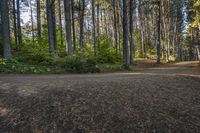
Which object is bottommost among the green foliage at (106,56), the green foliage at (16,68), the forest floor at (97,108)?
the forest floor at (97,108)

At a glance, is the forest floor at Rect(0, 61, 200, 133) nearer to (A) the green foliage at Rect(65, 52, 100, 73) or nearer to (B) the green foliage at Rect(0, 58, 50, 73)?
(B) the green foliage at Rect(0, 58, 50, 73)

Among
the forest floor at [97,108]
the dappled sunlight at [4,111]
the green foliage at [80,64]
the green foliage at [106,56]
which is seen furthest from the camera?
the green foliage at [106,56]

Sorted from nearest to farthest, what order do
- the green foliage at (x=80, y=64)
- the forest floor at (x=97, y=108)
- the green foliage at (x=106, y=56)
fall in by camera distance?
1. the forest floor at (x=97, y=108)
2. the green foliage at (x=80, y=64)
3. the green foliage at (x=106, y=56)

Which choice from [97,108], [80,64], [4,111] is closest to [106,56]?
[80,64]

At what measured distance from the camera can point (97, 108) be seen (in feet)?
19.3

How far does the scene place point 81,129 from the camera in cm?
514

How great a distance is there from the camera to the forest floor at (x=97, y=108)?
17.2 ft

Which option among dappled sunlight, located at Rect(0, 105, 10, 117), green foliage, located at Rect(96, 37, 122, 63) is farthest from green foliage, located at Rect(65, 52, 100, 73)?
dappled sunlight, located at Rect(0, 105, 10, 117)

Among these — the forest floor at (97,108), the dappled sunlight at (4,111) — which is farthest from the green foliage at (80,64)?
the dappled sunlight at (4,111)

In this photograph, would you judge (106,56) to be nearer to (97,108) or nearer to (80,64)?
(80,64)

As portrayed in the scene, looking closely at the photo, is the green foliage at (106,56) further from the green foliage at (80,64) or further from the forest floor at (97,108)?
the forest floor at (97,108)

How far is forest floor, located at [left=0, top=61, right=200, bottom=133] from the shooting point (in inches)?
206

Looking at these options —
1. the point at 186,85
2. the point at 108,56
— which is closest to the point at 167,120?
the point at 186,85

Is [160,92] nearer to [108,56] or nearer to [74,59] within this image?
[74,59]
